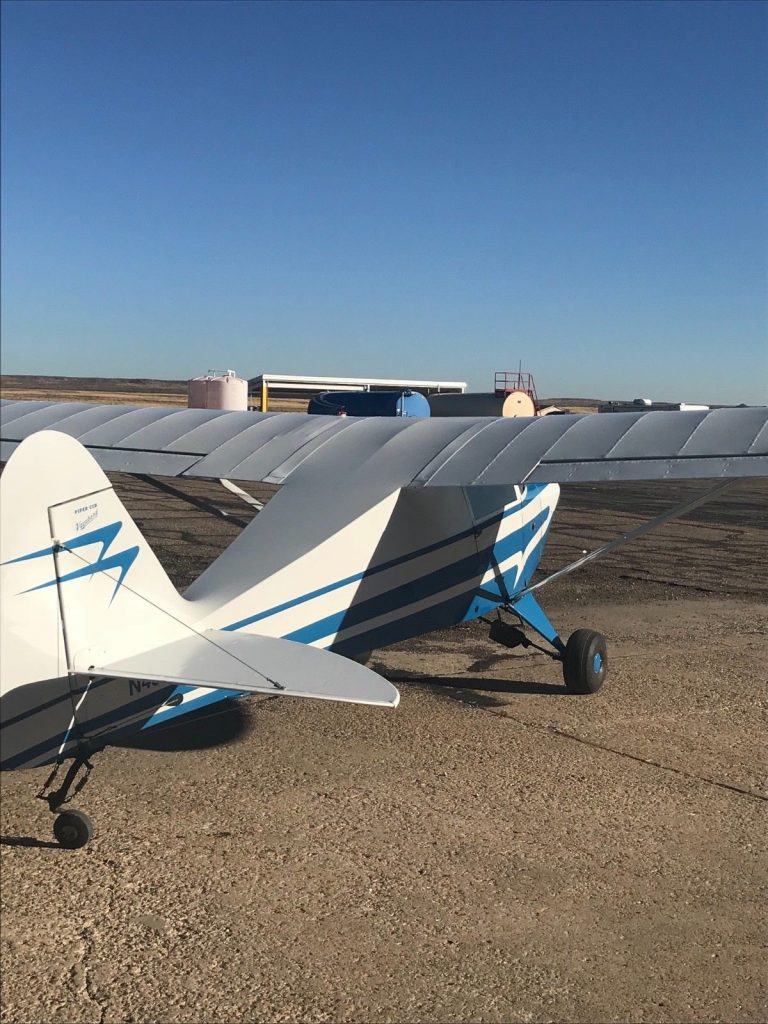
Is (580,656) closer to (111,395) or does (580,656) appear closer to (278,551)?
(278,551)

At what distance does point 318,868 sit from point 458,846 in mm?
812

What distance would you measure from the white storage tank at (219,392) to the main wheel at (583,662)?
22.3 m

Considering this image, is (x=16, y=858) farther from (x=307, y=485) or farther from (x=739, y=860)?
(x=739, y=860)

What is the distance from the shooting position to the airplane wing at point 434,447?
701 cm

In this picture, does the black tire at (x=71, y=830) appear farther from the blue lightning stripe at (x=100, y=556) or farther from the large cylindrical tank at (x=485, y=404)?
the large cylindrical tank at (x=485, y=404)

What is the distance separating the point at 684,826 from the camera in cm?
566

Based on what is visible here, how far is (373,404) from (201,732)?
16.6m

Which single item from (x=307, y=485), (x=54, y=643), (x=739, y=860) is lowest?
(x=739, y=860)

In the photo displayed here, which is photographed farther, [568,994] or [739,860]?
[739,860]

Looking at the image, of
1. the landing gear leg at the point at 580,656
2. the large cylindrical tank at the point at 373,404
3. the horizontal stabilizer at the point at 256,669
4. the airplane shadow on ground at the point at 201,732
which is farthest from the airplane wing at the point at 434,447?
the large cylindrical tank at the point at 373,404

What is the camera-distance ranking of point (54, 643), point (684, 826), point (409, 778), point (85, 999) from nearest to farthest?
point (85, 999), point (54, 643), point (684, 826), point (409, 778)

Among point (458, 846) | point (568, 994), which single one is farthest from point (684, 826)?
point (568, 994)

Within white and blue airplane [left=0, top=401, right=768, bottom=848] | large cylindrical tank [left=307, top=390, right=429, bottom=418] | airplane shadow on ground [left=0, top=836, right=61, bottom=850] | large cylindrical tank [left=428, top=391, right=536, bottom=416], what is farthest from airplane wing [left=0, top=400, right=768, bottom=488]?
large cylindrical tank [left=428, top=391, right=536, bottom=416]

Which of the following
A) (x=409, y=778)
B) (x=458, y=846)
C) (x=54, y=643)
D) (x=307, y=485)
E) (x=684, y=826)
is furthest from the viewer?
(x=307, y=485)
